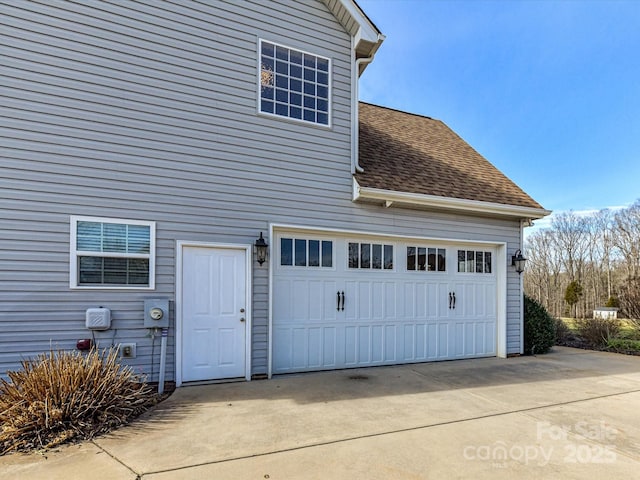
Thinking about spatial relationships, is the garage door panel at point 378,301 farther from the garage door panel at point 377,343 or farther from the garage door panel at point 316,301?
the garage door panel at point 316,301

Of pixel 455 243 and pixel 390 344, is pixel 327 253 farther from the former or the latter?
pixel 455 243

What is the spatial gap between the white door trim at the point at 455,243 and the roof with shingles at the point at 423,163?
822 millimetres

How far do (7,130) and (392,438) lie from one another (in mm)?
5506

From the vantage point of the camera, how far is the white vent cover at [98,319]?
181 inches

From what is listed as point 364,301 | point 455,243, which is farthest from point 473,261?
point 364,301

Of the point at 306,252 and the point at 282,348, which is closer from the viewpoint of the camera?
the point at 282,348

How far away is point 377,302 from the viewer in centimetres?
657

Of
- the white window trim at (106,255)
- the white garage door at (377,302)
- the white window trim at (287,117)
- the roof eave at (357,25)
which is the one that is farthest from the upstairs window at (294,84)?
the white window trim at (106,255)

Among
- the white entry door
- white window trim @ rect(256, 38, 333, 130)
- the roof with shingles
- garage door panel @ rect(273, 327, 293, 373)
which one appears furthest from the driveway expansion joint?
white window trim @ rect(256, 38, 333, 130)

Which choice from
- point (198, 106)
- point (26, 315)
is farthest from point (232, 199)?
point (26, 315)

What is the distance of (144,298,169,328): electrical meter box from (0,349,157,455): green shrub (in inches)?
34.6

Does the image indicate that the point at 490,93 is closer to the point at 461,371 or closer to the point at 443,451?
the point at 461,371

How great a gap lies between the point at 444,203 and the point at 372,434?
436 cm

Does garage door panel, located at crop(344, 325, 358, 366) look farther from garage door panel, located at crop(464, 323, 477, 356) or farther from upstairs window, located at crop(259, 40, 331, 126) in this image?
upstairs window, located at crop(259, 40, 331, 126)
